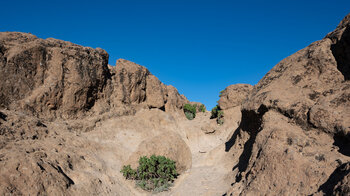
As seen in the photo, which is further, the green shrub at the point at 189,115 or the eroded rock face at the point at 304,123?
the green shrub at the point at 189,115

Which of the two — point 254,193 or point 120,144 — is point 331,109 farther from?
point 120,144

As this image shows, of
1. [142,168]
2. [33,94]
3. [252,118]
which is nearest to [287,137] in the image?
[252,118]

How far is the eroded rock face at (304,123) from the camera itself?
4.80 metres

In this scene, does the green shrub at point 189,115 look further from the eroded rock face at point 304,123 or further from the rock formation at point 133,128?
the eroded rock face at point 304,123

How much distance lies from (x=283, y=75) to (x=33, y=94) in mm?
13700

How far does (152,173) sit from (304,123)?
7485mm

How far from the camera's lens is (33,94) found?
12844 mm

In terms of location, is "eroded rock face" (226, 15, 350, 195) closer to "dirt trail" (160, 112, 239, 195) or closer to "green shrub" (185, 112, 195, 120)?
"dirt trail" (160, 112, 239, 195)

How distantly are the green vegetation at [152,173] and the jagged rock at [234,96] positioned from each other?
664 inches

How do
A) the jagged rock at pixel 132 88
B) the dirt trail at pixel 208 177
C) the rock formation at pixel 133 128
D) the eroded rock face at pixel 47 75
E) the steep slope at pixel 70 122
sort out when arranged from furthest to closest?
the jagged rock at pixel 132 88 → the eroded rock face at pixel 47 75 → the dirt trail at pixel 208 177 → the steep slope at pixel 70 122 → the rock formation at pixel 133 128

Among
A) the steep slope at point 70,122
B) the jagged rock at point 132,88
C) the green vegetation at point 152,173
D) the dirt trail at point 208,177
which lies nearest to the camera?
the steep slope at point 70,122

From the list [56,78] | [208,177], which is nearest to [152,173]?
[208,177]

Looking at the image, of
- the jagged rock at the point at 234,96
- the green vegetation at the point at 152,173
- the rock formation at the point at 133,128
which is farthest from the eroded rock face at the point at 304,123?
the jagged rock at the point at 234,96

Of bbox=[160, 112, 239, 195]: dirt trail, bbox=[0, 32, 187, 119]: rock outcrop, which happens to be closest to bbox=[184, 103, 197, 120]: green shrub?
bbox=[0, 32, 187, 119]: rock outcrop
